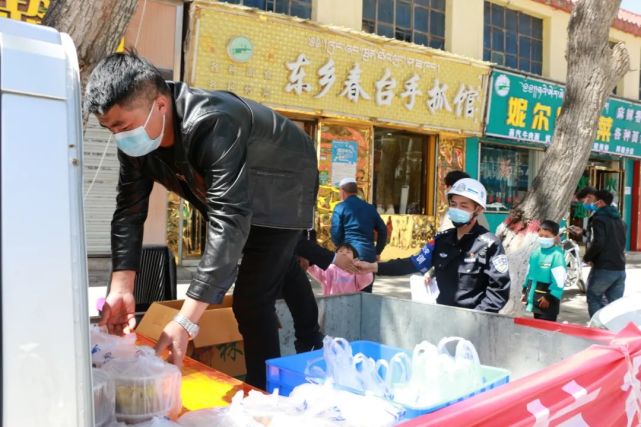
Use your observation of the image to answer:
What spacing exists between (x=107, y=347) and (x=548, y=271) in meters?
4.57

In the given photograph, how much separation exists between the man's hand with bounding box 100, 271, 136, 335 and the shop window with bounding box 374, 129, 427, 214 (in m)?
8.75

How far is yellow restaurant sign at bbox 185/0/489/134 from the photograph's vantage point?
8.23 meters

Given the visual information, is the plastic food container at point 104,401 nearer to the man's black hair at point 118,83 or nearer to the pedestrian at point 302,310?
the man's black hair at point 118,83

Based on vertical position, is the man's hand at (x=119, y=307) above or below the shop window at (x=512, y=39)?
below

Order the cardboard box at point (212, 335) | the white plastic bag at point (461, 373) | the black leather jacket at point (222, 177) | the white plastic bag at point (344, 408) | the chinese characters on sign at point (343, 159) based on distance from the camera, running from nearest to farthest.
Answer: the white plastic bag at point (344, 408)
the black leather jacket at point (222, 177)
the white plastic bag at point (461, 373)
the cardboard box at point (212, 335)
the chinese characters on sign at point (343, 159)

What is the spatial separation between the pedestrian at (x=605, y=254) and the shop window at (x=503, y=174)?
607cm

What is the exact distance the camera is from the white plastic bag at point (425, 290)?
13.3 feet

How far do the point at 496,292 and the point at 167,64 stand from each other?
6.44 m

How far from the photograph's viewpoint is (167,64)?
8250mm

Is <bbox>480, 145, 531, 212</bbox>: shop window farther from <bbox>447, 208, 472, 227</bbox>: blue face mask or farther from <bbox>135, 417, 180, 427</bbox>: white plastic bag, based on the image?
<bbox>135, 417, 180, 427</bbox>: white plastic bag

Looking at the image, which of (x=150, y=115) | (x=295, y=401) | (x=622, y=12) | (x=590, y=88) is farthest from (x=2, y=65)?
(x=622, y=12)

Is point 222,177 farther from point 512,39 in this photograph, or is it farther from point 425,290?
point 512,39

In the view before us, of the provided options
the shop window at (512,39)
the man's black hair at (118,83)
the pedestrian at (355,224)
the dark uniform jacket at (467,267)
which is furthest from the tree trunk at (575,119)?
the shop window at (512,39)

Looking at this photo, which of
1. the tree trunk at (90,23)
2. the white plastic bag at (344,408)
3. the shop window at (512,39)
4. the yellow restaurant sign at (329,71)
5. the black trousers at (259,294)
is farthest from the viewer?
the shop window at (512,39)
